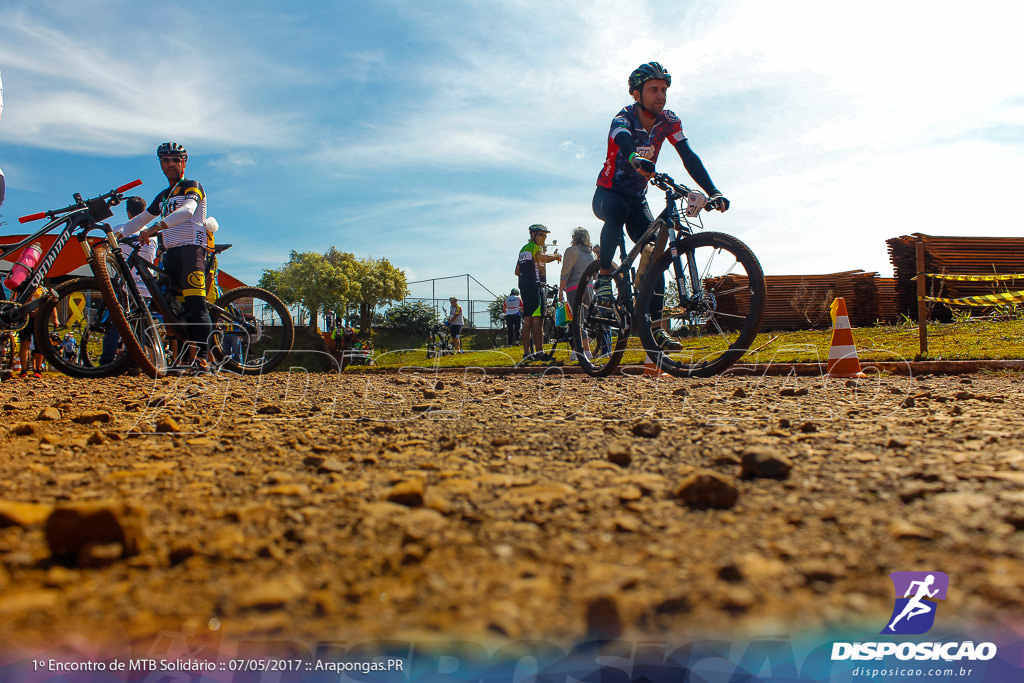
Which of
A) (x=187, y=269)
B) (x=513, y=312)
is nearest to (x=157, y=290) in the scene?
(x=187, y=269)

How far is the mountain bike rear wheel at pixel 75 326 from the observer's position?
4289mm

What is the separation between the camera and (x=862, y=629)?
71 centimetres

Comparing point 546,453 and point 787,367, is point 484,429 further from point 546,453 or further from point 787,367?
point 787,367

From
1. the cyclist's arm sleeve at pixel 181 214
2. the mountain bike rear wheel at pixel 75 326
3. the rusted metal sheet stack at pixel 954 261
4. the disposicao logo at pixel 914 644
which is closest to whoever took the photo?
the disposicao logo at pixel 914 644

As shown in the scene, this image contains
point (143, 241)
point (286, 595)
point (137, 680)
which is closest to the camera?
point (137, 680)

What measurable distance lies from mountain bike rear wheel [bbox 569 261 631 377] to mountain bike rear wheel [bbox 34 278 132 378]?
137 inches

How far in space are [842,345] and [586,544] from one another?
498cm

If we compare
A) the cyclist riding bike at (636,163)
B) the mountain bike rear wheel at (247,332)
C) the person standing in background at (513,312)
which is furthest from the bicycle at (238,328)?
the person standing in background at (513,312)

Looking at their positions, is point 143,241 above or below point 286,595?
above

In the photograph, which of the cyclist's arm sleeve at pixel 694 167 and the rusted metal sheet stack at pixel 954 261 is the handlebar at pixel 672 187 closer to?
the cyclist's arm sleeve at pixel 694 167

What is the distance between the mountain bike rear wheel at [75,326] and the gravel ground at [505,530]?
2766 millimetres

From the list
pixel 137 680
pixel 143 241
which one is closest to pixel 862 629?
pixel 137 680

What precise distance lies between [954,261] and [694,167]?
552 inches

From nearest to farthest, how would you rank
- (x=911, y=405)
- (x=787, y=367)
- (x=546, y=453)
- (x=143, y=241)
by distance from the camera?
(x=546, y=453)
(x=911, y=405)
(x=143, y=241)
(x=787, y=367)
